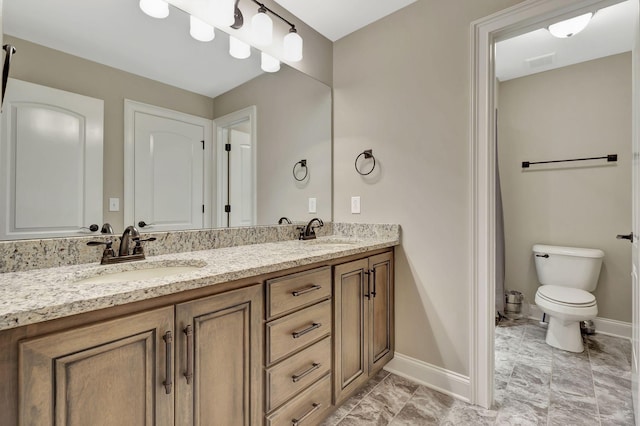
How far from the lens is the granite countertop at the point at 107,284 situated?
0.66 m

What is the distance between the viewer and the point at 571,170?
266cm

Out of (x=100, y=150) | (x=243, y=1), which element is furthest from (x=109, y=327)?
(x=243, y=1)

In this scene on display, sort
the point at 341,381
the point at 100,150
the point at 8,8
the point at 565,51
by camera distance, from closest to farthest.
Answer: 1. the point at 8,8
2. the point at 100,150
3. the point at 341,381
4. the point at 565,51

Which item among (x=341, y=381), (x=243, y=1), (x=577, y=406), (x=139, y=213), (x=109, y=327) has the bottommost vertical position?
(x=577, y=406)

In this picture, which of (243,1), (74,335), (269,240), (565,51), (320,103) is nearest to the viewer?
(74,335)

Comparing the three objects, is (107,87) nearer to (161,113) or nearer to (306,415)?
(161,113)

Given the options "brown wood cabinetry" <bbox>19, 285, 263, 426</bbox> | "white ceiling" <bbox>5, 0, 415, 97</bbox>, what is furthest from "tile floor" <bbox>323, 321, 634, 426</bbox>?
"white ceiling" <bbox>5, 0, 415, 97</bbox>

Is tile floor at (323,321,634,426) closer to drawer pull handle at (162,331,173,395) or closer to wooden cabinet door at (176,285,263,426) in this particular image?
wooden cabinet door at (176,285,263,426)

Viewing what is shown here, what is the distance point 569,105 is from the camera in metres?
2.68

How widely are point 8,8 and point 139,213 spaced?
2.66ft

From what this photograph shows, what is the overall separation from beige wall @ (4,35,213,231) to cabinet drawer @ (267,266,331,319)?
728 mm

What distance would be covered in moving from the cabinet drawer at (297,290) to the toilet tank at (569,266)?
7.53ft

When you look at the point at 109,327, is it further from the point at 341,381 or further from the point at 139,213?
the point at 341,381

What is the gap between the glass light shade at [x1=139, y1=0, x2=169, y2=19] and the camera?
1336 mm
